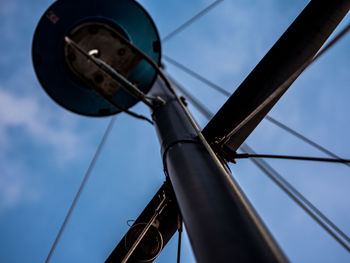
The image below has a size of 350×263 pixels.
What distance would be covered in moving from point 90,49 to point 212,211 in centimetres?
235

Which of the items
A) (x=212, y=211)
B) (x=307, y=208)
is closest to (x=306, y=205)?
(x=307, y=208)

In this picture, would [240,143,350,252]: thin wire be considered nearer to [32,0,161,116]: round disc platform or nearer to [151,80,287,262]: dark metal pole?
[151,80,287,262]: dark metal pole

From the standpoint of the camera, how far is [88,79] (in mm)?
2814

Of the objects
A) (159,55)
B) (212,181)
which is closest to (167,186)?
(212,181)

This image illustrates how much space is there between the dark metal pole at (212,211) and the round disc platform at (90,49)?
1.51 meters

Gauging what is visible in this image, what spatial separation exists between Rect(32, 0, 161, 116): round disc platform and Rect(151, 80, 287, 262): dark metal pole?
4.95ft

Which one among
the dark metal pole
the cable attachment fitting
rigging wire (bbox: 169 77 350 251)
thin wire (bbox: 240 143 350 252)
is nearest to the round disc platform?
the cable attachment fitting

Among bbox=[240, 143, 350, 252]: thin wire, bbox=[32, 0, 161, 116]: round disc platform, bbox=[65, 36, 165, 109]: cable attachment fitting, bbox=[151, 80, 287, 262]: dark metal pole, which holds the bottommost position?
bbox=[151, 80, 287, 262]: dark metal pole

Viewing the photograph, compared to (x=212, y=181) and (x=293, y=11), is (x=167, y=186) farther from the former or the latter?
(x=293, y=11)

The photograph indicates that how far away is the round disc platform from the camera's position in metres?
2.76

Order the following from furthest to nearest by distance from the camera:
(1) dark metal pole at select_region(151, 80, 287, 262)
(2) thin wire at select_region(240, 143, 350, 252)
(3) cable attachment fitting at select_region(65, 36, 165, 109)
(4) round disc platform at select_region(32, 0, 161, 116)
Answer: (4) round disc platform at select_region(32, 0, 161, 116) → (3) cable attachment fitting at select_region(65, 36, 165, 109) → (2) thin wire at select_region(240, 143, 350, 252) → (1) dark metal pole at select_region(151, 80, 287, 262)

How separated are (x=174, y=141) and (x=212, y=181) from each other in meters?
0.54

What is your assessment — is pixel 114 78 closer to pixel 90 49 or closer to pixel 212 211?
pixel 90 49

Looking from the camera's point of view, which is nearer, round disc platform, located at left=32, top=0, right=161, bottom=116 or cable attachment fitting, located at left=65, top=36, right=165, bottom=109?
cable attachment fitting, located at left=65, top=36, right=165, bottom=109
